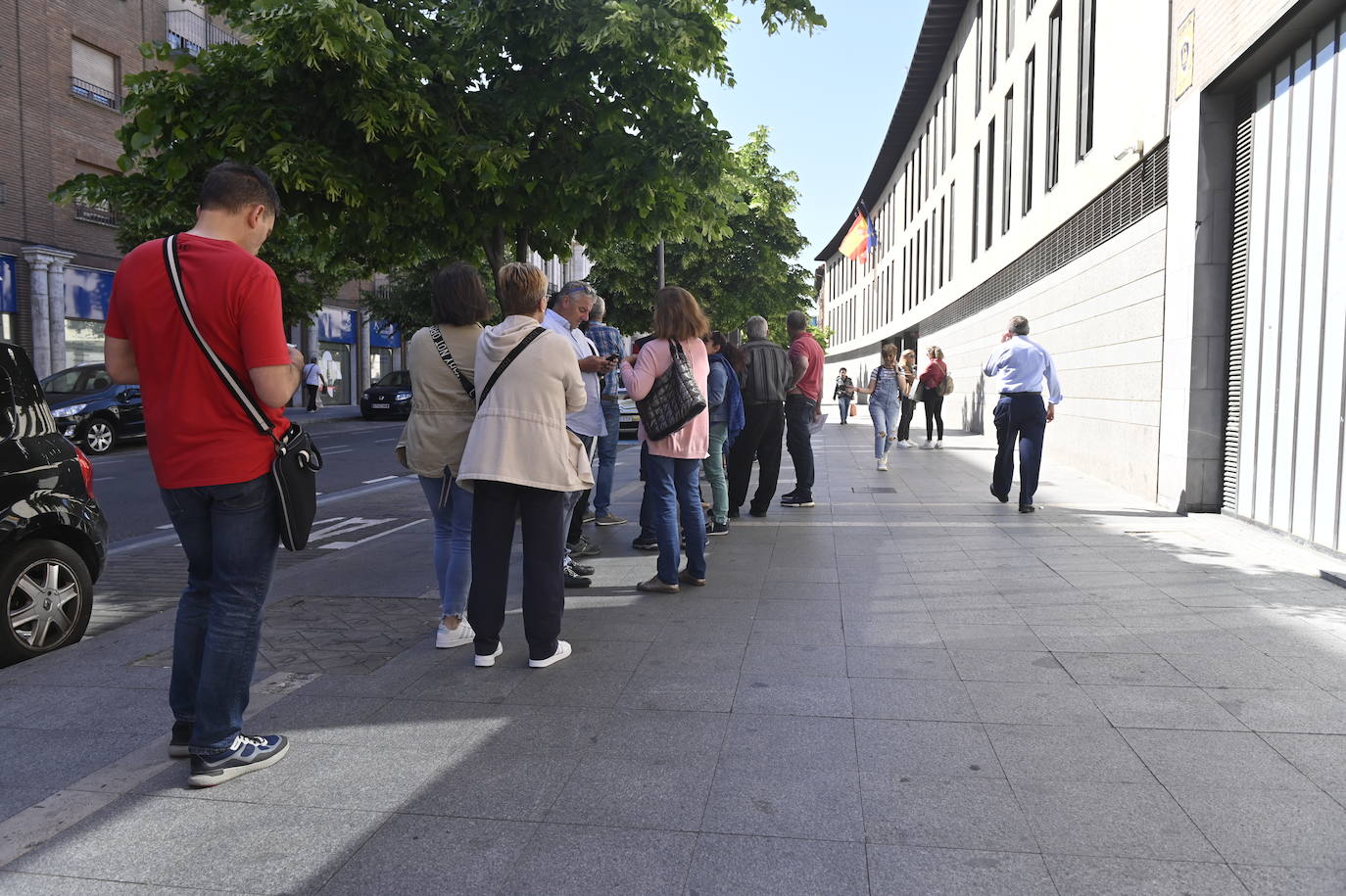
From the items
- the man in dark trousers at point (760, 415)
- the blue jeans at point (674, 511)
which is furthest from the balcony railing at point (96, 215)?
the blue jeans at point (674, 511)

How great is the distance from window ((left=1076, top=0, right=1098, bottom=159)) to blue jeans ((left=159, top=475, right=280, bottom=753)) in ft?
42.3

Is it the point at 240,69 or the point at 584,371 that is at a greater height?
the point at 240,69

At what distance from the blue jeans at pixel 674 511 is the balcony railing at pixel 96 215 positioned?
22887mm

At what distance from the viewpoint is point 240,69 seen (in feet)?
25.2

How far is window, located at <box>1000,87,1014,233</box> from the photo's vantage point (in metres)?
19.5

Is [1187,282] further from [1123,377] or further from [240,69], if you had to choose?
[240,69]

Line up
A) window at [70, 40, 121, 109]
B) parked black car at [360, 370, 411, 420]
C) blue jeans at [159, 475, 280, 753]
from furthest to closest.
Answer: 1. parked black car at [360, 370, 411, 420]
2. window at [70, 40, 121, 109]
3. blue jeans at [159, 475, 280, 753]

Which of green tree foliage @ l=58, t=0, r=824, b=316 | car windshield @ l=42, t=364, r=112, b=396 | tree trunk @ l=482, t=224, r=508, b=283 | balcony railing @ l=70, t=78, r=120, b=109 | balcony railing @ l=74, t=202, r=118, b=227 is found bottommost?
car windshield @ l=42, t=364, r=112, b=396

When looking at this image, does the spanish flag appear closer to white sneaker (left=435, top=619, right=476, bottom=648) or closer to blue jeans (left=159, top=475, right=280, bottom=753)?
white sneaker (left=435, top=619, right=476, bottom=648)

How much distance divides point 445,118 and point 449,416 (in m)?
4.40

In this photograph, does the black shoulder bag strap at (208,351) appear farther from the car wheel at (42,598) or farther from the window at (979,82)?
the window at (979,82)

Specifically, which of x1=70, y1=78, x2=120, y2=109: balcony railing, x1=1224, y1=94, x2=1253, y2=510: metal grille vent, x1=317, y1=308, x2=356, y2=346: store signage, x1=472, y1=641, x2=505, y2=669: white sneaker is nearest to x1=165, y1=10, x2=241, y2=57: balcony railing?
x1=70, y1=78, x2=120, y2=109: balcony railing

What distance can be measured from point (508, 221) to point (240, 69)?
234cm

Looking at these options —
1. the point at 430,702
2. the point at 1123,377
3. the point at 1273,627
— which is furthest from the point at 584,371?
the point at 1123,377
